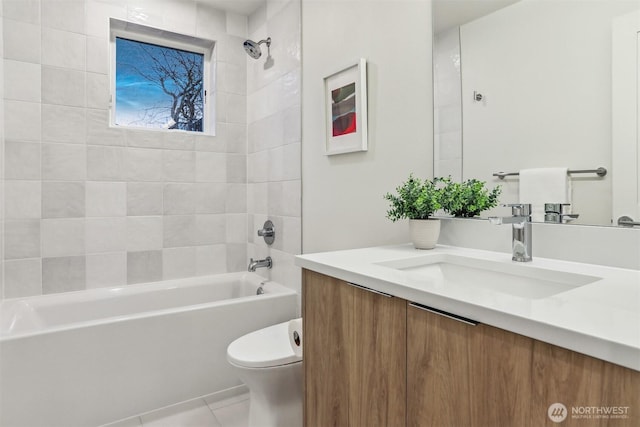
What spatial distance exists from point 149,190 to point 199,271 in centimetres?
67

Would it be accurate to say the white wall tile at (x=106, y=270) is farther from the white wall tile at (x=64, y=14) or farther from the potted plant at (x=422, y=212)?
the potted plant at (x=422, y=212)

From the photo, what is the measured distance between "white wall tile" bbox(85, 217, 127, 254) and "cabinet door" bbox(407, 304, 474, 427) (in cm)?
222

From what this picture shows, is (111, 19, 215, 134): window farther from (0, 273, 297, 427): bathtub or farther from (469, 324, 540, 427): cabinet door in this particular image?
(469, 324, 540, 427): cabinet door

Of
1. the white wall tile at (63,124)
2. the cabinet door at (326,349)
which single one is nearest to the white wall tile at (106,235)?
the white wall tile at (63,124)

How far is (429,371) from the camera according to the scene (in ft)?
2.59

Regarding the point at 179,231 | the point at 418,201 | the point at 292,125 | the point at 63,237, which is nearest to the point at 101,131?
the point at 63,237

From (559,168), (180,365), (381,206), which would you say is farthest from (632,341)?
(180,365)

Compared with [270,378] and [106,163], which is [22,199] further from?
[270,378]

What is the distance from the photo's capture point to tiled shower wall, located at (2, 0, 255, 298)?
2189 millimetres

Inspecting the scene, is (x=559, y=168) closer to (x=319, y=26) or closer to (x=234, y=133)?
(x=319, y=26)

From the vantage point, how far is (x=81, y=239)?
236 centimetres

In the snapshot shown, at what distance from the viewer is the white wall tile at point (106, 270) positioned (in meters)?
2.40

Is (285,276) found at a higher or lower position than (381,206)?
lower

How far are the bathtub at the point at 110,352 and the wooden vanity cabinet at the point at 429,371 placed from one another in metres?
1.02
